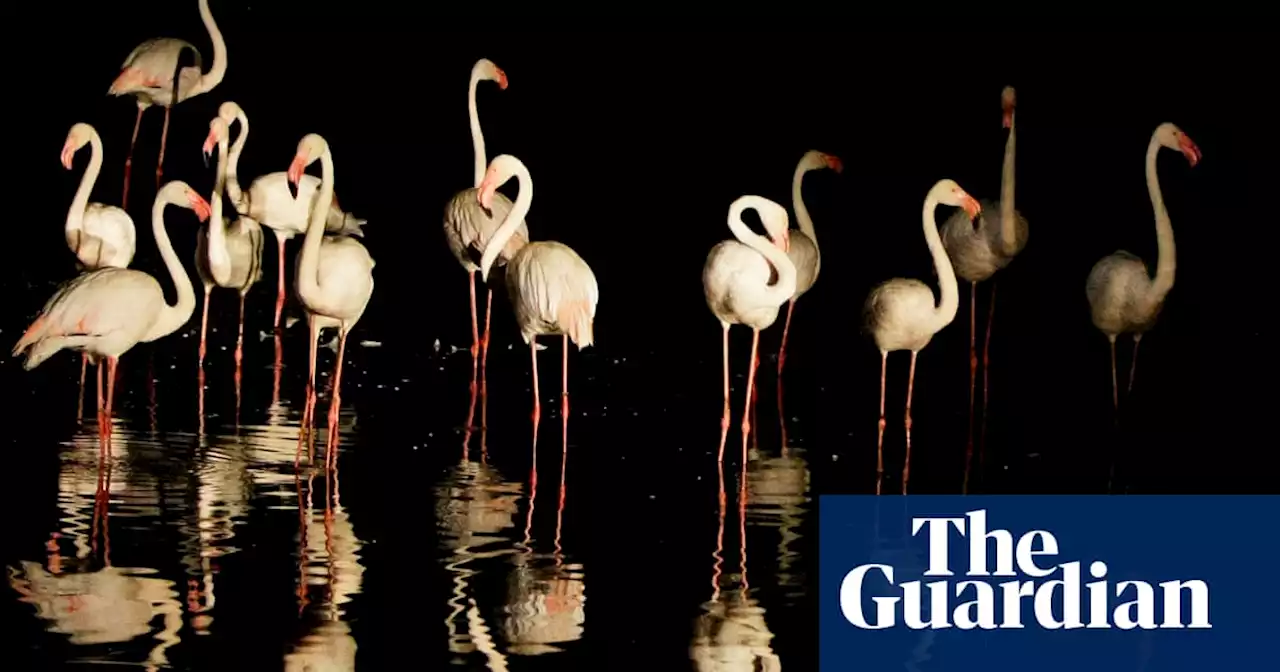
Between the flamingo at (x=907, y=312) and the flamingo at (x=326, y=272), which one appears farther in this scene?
the flamingo at (x=907, y=312)

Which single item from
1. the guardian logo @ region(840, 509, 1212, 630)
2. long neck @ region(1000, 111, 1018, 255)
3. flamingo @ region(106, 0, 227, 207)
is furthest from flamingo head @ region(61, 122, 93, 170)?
the guardian logo @ region(840, 509, 1212, 630)

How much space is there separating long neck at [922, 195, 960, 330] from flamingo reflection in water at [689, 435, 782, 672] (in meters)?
2.42

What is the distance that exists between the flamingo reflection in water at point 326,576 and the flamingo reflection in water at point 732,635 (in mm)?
884

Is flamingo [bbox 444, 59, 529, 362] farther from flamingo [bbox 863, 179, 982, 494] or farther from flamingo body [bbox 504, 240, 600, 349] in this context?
flamingo [bbox 863, 179, 982, 494]

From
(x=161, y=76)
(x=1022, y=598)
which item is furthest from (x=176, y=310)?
(x=161, y=76)

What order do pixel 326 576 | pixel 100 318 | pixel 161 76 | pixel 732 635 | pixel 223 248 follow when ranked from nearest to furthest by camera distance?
pixel 732 635 → pixel 326 576 → pixel 100 318 → pixel 223 248 → pixel 161 76

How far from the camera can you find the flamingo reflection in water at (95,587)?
586cm

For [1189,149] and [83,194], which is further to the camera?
[83,194]

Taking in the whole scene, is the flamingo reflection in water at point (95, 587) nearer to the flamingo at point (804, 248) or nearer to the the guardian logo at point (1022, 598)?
the the guardian logo at point (1022, 598)

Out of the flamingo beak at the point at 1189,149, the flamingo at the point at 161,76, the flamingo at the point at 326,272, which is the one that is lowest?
the flamingo at the point at 326,272

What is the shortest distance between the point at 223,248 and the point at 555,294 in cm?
206

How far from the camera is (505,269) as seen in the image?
9.09m

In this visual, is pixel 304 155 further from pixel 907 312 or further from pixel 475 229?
pixel 907 312

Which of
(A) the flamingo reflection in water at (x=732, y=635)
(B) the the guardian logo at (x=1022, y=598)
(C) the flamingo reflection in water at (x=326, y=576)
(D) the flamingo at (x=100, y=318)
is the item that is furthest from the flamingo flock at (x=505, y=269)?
(A) the flamingo reflection in water at (x=732, y=635)
